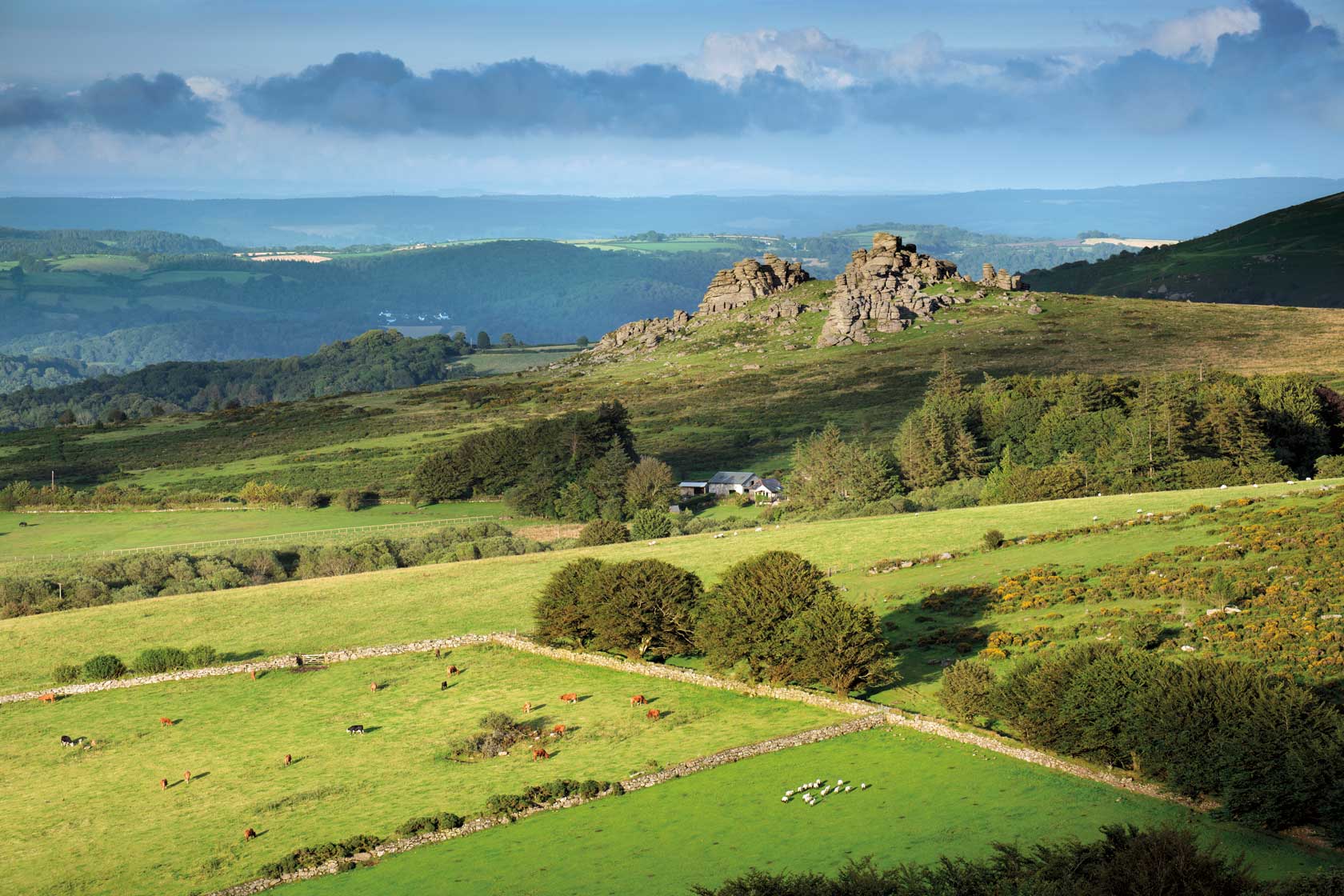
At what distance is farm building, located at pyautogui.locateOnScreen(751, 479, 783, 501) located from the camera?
346 feet

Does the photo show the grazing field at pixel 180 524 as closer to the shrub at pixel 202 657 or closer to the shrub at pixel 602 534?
the shrub at pixel 602 534

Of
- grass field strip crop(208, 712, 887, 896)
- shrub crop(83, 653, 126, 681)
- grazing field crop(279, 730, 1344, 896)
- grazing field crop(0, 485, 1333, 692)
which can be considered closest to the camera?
grazing field crop(279, 730, 1344, 896)

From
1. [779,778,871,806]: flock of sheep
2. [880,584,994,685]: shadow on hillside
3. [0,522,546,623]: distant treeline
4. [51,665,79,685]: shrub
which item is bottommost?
[0,522,546,623]: distant treeline

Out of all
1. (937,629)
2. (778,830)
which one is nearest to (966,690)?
(937,629)

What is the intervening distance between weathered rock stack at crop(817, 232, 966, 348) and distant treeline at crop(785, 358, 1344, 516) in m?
71.5

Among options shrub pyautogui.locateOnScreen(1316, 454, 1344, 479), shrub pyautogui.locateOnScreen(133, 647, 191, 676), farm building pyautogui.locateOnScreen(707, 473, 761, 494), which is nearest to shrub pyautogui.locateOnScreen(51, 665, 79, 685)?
shrub pyautogui.locateOnScreen(133, 647, 191, 676)

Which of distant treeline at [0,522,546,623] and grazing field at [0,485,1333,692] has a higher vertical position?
grazing field at [0,485,1333,692]

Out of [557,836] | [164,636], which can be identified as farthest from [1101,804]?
[164,636]

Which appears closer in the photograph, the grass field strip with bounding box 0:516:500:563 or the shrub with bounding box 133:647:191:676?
the shrub with bounding box 133:647:191:676

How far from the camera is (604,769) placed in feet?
129

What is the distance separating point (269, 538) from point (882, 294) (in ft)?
357

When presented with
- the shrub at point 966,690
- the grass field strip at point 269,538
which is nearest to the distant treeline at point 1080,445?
the grass field strip at point 269,538

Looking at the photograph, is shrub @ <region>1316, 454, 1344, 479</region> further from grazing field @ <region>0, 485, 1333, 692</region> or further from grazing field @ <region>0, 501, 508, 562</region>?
grazing field @ <region>0, 501, 508, 562</region>

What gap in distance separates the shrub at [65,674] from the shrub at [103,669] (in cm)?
38
